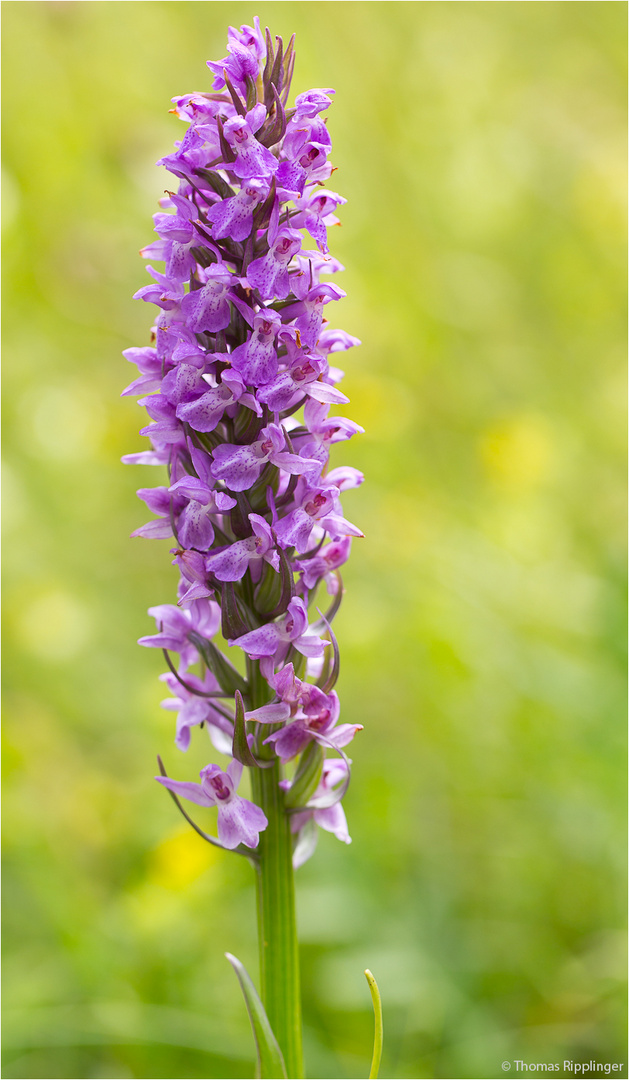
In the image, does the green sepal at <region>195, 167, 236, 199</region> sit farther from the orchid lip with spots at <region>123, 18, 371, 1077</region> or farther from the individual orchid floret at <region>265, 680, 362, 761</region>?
the individual orchid floret at <region>265, 680, 362, 761</region>

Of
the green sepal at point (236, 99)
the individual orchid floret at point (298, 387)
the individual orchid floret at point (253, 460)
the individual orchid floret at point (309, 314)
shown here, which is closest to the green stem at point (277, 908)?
the individual orchid floret at point (253, 460)

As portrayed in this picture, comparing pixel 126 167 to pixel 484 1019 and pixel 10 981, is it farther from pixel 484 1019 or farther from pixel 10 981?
pixel 484 1019

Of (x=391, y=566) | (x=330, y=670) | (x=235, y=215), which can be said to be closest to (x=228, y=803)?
(x=330, y=670)

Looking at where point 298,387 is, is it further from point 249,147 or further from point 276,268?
point 249,147

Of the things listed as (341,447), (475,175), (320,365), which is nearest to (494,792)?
(341,447)

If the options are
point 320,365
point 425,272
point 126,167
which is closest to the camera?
point 320,365
